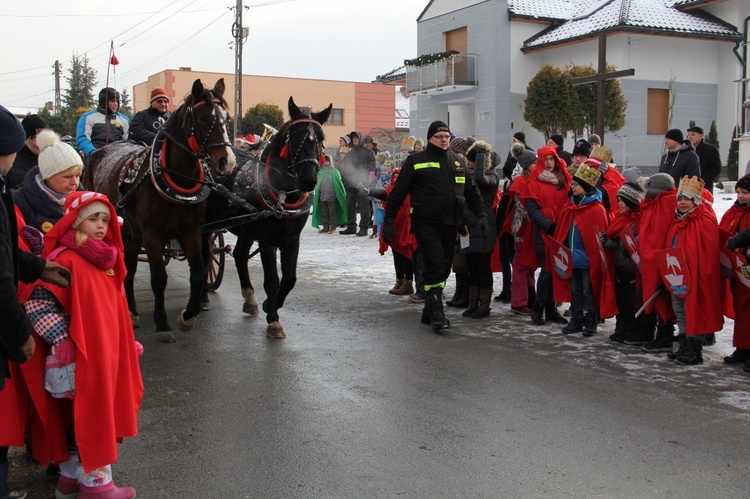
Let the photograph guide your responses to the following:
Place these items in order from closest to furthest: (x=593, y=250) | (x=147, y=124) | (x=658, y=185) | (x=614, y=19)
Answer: (x=658, y=185) < (x=593, y=250) < (x=147, y=124) < (x=614, y=19)

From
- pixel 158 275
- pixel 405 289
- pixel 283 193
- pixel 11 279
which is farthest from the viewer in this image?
pixel 405 289

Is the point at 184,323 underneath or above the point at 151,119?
underneath

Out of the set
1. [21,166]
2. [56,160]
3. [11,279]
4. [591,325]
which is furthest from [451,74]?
[11,279]

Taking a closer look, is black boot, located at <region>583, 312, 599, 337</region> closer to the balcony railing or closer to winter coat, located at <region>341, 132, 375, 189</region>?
winter coat, located at <region>341, 132, 375, 189</region>

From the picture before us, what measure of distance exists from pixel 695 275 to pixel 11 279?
5460 mm

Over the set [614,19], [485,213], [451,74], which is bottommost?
[485,213]

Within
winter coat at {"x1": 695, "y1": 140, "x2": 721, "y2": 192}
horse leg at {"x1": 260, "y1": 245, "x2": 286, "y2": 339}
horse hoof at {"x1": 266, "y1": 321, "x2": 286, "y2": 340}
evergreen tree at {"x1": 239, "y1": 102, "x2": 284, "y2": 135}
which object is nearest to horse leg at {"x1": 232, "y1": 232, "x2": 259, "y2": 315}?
horse leg at {"x1": 260, "y1": 245, "x2": 286, "y2": 339}

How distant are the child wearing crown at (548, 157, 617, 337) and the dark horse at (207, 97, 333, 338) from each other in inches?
105

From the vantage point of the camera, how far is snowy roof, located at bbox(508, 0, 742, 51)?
30.0m

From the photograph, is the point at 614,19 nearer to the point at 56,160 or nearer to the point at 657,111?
the point at 657,111

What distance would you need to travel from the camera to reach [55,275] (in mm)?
3559

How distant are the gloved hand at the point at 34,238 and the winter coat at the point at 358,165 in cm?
1412

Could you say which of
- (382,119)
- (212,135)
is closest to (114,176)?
(212,135)

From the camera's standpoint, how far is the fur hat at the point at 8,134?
3600 mm
